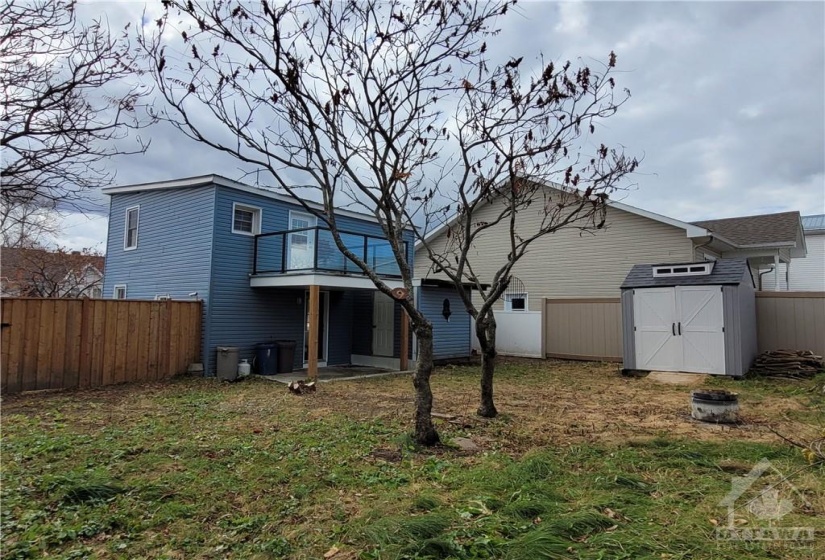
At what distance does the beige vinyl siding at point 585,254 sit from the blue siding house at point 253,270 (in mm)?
2499

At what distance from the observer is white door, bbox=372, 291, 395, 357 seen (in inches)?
529

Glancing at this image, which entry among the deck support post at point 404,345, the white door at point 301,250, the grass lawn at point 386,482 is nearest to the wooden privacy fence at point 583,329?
the deck support post at point 404,345

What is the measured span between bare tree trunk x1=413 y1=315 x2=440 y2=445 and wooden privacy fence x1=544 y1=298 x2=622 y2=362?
1006 centimetres

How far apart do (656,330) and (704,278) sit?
61.8 inches

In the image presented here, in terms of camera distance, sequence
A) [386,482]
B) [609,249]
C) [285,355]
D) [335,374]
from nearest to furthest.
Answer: [386,482]
[285,355]
[335,374]
[609,249]

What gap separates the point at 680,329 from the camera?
10922mm

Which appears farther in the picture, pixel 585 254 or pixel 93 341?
pixel 585 254

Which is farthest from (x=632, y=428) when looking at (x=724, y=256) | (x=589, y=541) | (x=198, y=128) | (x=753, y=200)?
(x=753, y=200)

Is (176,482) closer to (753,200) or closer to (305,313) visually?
(305,313)

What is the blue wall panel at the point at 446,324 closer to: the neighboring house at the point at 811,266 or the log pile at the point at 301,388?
the log pile at the point at 301,388

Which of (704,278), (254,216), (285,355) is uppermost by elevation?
(254,216)

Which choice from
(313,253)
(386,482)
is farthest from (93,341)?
(386,482)

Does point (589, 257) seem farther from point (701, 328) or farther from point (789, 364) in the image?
point (789, 364)

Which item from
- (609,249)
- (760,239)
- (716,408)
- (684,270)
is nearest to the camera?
(716,408)
